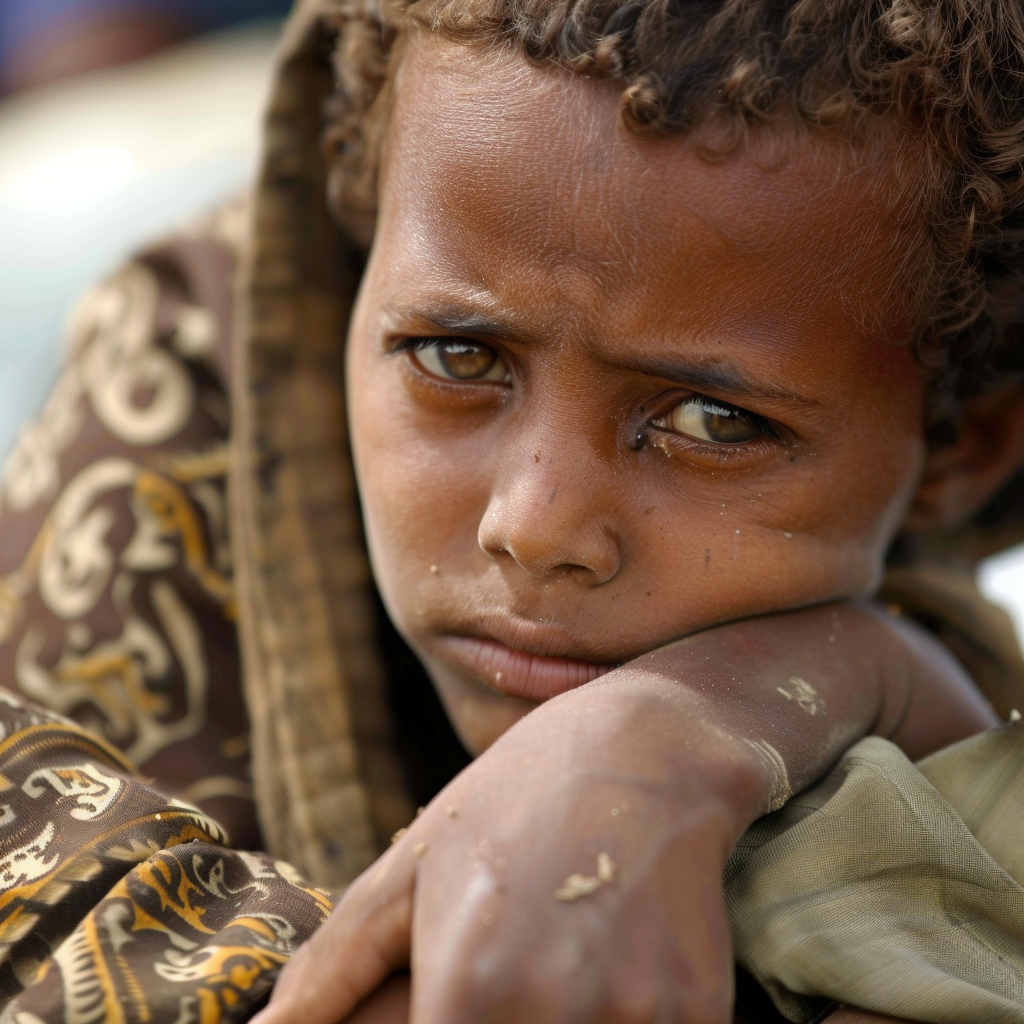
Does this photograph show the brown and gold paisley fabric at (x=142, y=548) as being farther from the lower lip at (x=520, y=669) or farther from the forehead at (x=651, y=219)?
the forehead at (x=651, y=219)

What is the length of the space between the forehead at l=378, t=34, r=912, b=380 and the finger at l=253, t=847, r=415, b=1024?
1.13 feet

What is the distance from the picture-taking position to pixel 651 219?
703mm

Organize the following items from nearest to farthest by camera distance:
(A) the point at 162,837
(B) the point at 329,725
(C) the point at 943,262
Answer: (A) the point at 162,837 < (C) the point at 943,262 < (B) the point at 329,725

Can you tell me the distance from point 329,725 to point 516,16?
0.62 meters

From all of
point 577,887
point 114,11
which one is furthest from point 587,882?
point 114,11

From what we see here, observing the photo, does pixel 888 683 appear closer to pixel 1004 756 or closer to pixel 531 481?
pixel 1004 756

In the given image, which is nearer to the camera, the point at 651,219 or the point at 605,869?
the point at 605,869

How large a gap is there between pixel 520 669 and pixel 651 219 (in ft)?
0.98

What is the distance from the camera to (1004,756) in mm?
704

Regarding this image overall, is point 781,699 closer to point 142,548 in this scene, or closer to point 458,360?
point 458,360

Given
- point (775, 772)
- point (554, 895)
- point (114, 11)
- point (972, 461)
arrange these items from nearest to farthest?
point (554, 895)
point (775, 772)
point (972, 461)
point (114, 11)

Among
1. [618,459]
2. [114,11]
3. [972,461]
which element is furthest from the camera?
[114,11]

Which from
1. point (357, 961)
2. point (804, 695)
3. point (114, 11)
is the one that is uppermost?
point (114, 11)

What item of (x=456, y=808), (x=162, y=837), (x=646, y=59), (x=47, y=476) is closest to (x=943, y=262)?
(x=646, y=59)
